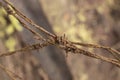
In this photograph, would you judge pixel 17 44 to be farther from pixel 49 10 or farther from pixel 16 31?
pixel 49 10

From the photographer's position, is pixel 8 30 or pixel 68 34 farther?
pixel 68 34

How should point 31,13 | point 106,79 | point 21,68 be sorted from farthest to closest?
point 106,79, point 21,68, point 31,13

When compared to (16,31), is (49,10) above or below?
above

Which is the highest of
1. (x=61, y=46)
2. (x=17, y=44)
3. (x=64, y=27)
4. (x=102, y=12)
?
(x=102, y=12)

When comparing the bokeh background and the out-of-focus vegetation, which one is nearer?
the bokeh background

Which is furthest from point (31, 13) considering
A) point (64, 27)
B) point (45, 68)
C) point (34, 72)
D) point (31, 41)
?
point (64, 27)

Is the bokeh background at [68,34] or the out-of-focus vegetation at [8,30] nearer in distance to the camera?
the bokeh background at [68,34]

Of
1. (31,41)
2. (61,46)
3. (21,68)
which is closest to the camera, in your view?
(61,46)

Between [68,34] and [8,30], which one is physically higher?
[68,34]
